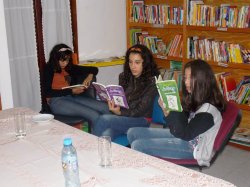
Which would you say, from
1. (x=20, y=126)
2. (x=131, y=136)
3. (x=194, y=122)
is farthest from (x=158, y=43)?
(x=20, y=126)

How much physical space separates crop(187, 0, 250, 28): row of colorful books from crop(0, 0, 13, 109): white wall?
200cm

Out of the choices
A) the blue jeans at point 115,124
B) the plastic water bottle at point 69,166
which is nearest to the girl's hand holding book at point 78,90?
the blue jeans at point 115,124

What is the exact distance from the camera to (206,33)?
410 centimetres

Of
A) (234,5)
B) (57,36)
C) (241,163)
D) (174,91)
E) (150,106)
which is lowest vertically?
(241,163)

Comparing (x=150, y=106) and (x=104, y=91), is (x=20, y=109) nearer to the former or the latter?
(x=104, y=91)

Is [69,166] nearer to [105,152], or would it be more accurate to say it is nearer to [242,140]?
[105,152]

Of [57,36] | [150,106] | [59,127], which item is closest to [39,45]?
[57,36]

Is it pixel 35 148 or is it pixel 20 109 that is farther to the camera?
pixel 20 109

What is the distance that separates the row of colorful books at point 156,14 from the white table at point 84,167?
2.49 metres

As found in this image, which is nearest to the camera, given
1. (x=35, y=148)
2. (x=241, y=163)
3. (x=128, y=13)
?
(x=35, y=148)

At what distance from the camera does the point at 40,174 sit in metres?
1.57

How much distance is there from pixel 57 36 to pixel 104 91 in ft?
5.02

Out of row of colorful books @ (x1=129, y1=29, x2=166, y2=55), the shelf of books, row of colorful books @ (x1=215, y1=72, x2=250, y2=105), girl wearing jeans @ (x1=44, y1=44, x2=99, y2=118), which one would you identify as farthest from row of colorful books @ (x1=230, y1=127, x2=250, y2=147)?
girl wearing jeans @ (x1=44, y1=44, x2=99, y2=118)

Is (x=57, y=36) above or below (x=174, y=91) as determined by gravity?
above
